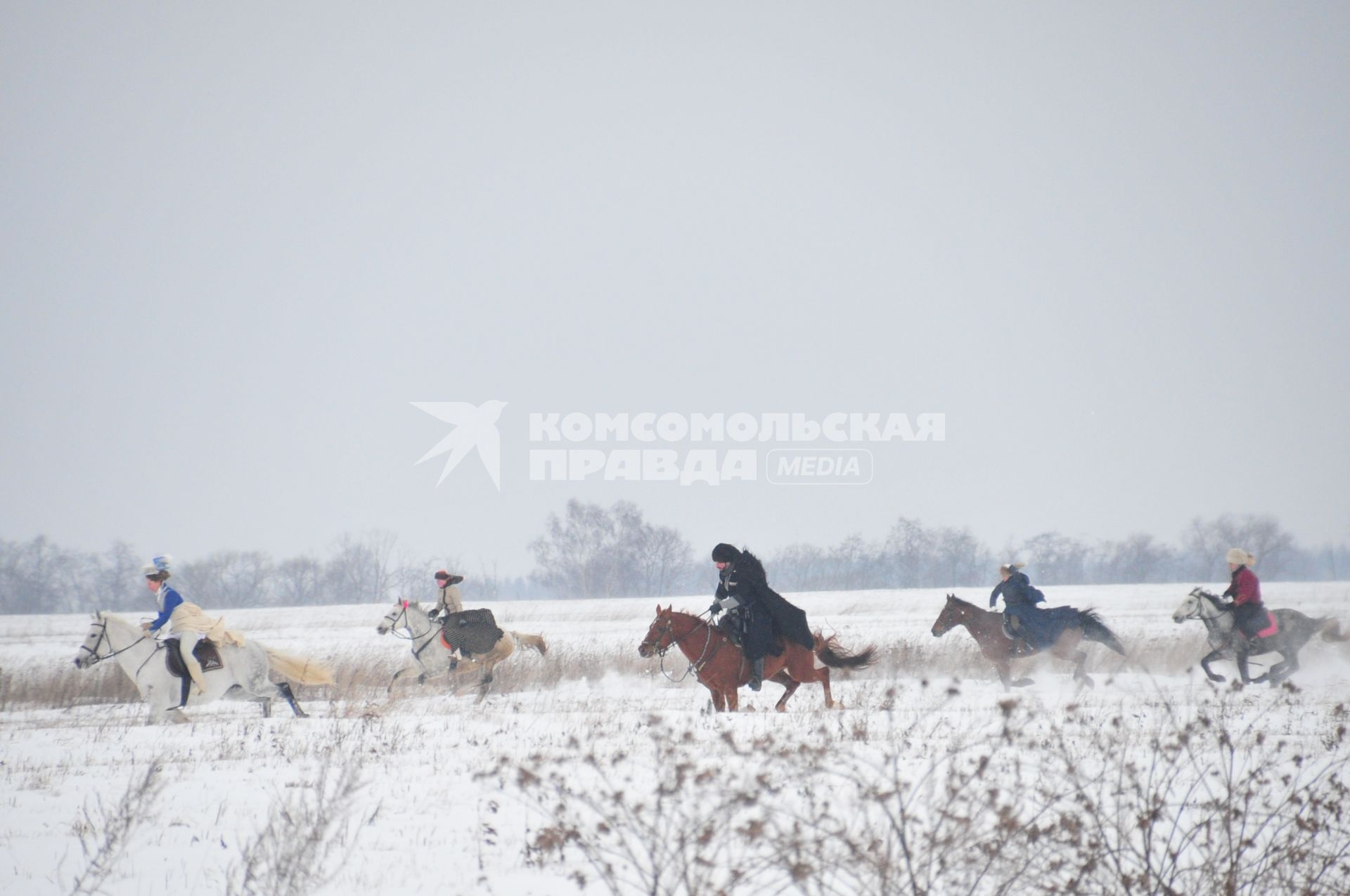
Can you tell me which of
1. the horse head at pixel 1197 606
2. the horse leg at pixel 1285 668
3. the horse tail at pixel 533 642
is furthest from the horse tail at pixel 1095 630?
the horse tail at pixel 533 642

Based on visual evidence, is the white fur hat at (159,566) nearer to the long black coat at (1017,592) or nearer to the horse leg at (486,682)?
the horse leg at (486,682)

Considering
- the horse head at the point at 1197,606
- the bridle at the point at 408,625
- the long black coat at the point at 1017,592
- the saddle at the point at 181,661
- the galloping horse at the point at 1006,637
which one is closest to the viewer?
the saddle at the point at 181,661

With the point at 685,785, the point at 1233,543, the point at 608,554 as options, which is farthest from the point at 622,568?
the point at 685,785

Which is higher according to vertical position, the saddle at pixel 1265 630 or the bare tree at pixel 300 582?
the saddle at pixel 1265 630

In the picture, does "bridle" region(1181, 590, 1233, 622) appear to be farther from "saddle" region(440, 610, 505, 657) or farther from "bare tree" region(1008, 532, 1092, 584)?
"bare tree" region(1008, 532, 1092, 584)

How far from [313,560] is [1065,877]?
311 feet

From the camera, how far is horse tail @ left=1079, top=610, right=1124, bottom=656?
579 inches

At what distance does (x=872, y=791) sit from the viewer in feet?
13.6

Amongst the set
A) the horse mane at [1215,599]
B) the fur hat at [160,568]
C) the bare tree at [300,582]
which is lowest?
the bare tree at [300,582]

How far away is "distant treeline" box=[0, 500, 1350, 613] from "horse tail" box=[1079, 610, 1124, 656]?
6246cm

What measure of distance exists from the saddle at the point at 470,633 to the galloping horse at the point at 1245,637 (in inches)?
425

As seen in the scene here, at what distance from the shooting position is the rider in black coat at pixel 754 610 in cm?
1142

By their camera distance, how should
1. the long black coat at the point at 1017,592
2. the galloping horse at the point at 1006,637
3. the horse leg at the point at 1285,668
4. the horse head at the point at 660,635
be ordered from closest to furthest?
the horse head at the point at 660,635 < the horse leg at the point at 1285,668 < the galloping horse at the point at 1006,637 < the long black coat at the point at 1017,592

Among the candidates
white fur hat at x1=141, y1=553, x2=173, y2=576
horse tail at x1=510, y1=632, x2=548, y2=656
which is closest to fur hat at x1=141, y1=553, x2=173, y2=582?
white fur hat at x1=141, y1=553, x2=173, y2=576
